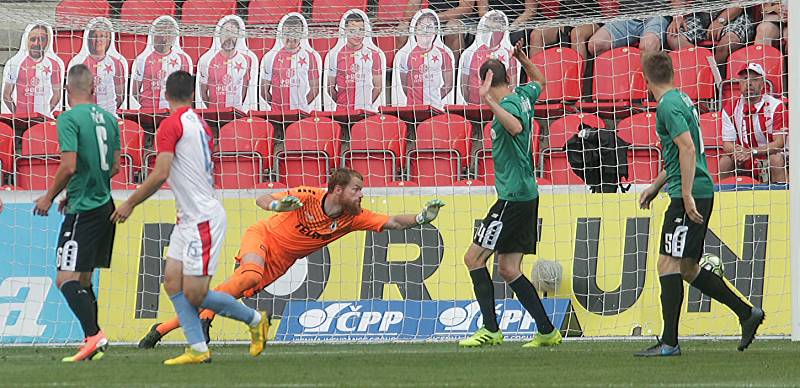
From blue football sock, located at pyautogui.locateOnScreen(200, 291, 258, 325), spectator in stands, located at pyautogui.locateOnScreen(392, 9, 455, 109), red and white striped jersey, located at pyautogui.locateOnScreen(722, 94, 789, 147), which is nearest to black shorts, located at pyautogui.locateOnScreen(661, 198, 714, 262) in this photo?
blue football sock, located at pyautogui.locateOnScreen(200, 291, 258, 325)

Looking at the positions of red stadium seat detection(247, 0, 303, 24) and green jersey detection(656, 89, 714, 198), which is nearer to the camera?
green jersey detection(656, 89, 714, 198)

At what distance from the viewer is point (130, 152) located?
40.7 ft

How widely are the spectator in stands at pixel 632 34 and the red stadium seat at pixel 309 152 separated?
266cm

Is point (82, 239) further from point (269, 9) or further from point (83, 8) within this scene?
point (83, 8)

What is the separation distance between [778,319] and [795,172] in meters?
1.31

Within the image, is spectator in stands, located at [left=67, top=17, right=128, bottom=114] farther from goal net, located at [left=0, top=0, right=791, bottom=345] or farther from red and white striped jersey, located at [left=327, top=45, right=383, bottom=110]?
red and white striped jersey, located at [left=327, top=45, right=383, bottom=110]

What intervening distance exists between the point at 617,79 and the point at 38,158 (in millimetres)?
5562

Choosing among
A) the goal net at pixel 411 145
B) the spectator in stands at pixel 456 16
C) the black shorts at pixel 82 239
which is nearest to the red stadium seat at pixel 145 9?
the goal net at pixel 411 145

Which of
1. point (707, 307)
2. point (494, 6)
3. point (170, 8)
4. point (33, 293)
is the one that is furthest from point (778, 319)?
point (170, 8)

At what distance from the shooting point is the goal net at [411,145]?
10.4 m

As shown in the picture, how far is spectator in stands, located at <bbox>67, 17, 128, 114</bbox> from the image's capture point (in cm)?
1357

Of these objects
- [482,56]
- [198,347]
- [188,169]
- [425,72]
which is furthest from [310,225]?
[482,56]

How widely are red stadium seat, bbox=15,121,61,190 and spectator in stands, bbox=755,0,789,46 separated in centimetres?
660

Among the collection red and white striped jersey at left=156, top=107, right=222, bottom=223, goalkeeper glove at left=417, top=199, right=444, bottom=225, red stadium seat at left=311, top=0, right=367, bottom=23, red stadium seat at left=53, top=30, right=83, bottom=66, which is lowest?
goalkeeper glove at left=417, top=199, right=444, bottom=225
